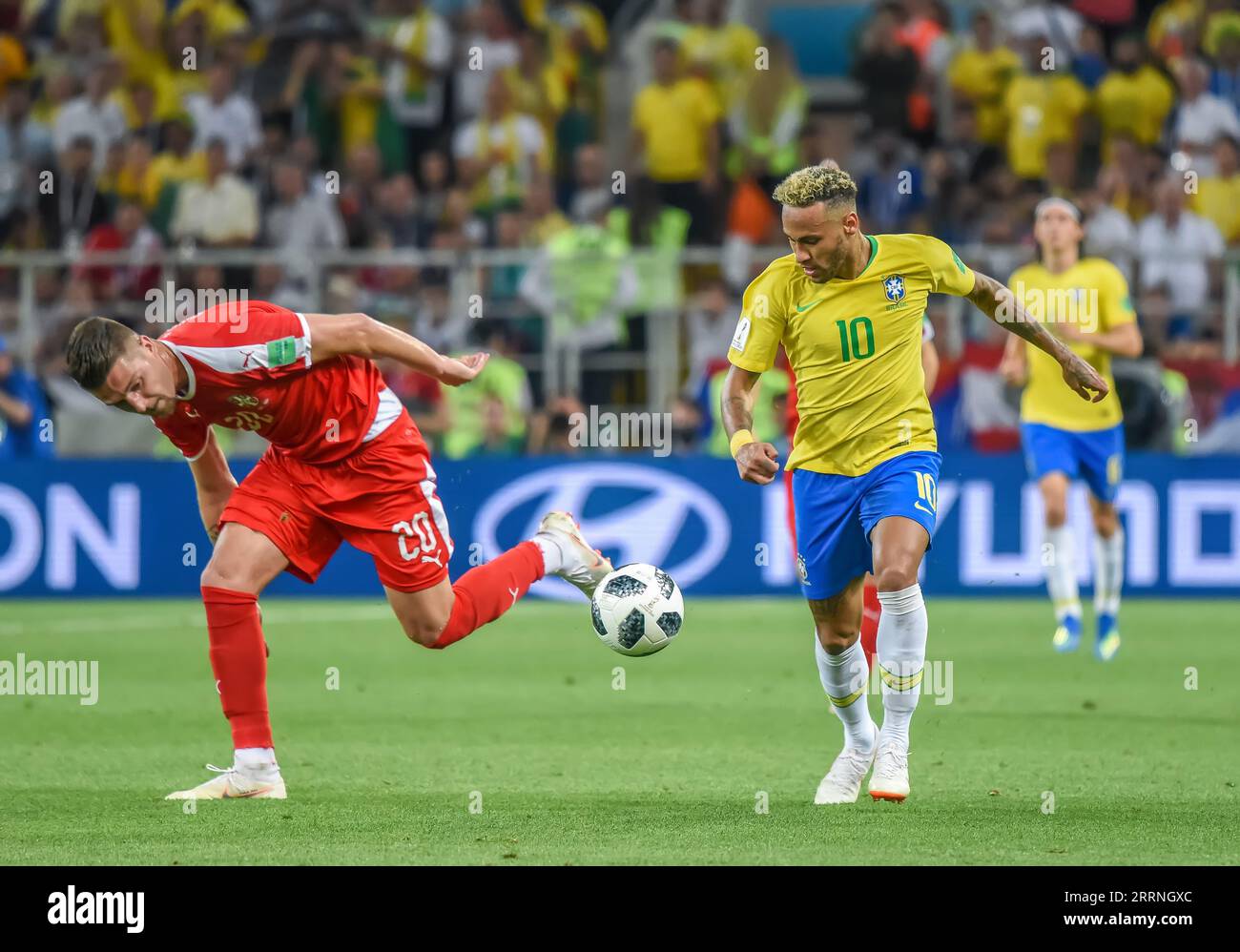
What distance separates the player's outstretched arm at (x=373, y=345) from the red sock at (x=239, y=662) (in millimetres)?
943

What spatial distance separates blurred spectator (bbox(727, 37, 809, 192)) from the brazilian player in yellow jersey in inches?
458

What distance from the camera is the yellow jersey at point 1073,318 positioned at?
12.5m

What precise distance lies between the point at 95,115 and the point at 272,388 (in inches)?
516

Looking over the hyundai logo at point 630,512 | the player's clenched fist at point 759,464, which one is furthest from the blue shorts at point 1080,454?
the player's clenched fist at point 759,464

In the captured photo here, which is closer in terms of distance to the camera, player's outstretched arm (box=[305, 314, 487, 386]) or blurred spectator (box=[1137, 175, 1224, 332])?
player's outstretched arm (box=[305, 314, 487, 386])

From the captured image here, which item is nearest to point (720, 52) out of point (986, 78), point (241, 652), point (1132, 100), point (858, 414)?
point (986, 78)

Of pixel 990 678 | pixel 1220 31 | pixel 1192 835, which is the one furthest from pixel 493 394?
pixel 1192 835

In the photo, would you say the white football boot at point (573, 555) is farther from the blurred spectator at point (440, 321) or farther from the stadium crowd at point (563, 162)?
the blurred spectator at point (440, 321)

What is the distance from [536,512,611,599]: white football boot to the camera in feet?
27.3

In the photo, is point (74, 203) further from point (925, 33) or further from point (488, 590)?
point (488, 590)

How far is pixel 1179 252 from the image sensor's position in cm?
1688

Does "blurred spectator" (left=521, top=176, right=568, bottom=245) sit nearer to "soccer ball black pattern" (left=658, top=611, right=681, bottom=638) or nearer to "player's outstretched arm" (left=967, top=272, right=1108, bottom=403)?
"soccer ball black pattern" (left=658, top=611, right=681, bottom=638)

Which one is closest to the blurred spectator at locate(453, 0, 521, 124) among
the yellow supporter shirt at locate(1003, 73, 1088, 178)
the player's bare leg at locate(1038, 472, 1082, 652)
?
the yellow supporter shirt at locate(1003, 73, 1088, 178)

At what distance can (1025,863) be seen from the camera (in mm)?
5863
